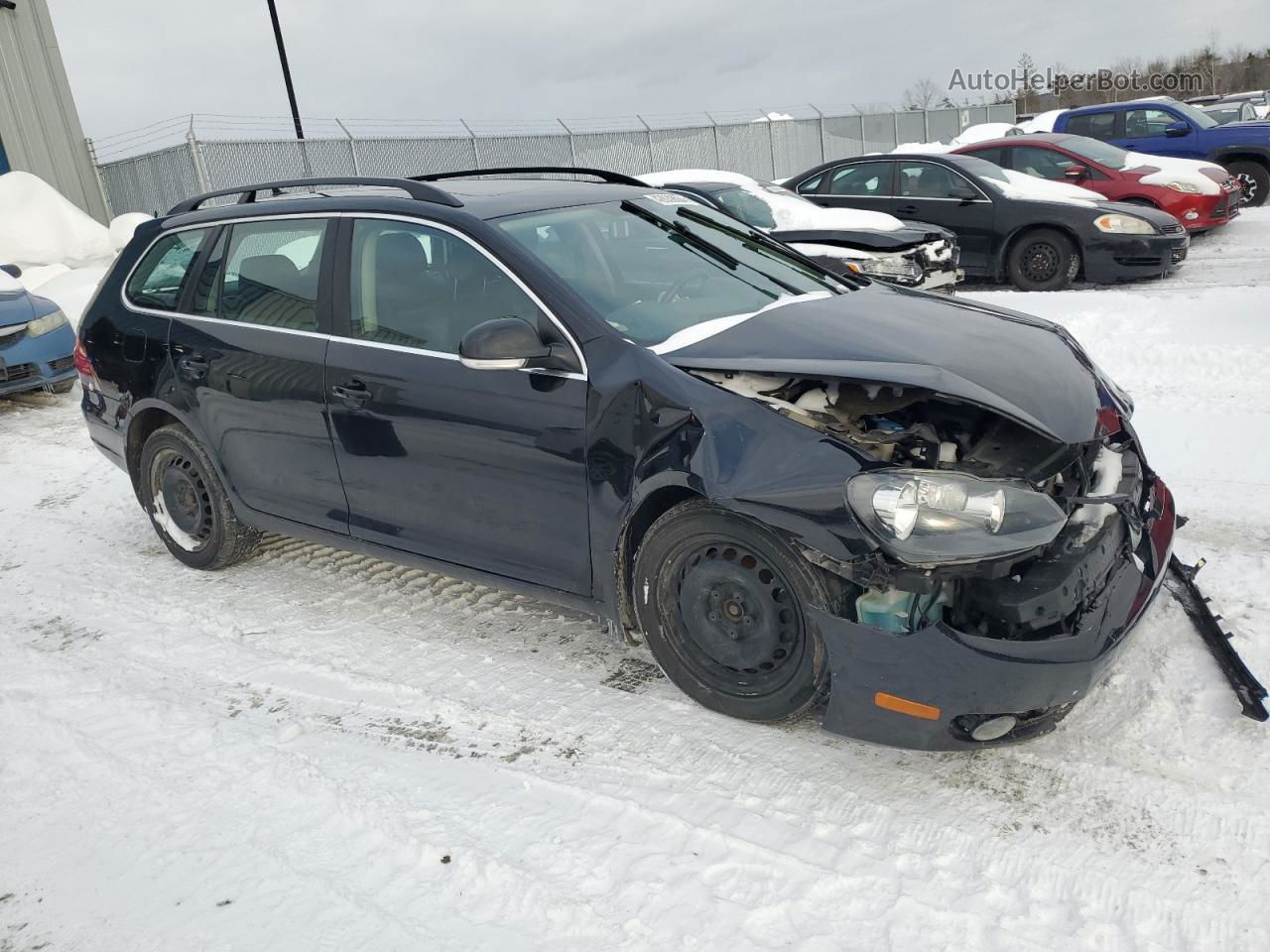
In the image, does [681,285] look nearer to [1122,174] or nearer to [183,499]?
[183,499]

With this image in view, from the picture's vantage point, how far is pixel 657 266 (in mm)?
3771

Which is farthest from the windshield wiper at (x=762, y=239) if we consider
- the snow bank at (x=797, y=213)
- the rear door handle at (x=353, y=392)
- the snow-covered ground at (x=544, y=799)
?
the snow bank at (x=797, y=213)

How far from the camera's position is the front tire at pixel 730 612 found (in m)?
2.83

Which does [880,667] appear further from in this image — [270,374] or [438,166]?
[438,166]

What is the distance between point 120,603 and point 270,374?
1.43 m

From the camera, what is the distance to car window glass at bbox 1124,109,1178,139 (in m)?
14.1

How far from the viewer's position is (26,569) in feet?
16.4

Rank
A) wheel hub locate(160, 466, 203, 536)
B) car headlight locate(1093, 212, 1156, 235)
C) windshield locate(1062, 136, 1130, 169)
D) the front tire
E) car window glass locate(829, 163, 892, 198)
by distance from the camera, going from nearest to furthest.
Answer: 1. the front tire
2. wheel hub locate(160, 466, 203, 536)
3. car headlight locate(1093, 212, 1156, 235)
4. car window glass locate(829, 163, 892, 198)
5. windshield locate(1062, 136, 1130, 169)

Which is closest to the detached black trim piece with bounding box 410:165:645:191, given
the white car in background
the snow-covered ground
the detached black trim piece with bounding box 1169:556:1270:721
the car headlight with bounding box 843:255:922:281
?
the snow-covered ground

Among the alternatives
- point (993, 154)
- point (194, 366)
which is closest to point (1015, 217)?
point (993, 154)

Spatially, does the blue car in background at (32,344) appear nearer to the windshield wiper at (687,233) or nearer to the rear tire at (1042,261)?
the windshield wiper at (687,233)

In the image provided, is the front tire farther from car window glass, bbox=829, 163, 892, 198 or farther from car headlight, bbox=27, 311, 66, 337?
car window glass, bbox=829, 163, 892, 198

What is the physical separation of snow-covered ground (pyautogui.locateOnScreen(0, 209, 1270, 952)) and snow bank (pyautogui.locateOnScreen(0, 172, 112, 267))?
41.5 feet

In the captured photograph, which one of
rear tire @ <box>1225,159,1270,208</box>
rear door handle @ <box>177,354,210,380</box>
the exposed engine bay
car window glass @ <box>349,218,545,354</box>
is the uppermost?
car window glass @ <box>349,218,545,354</box>
